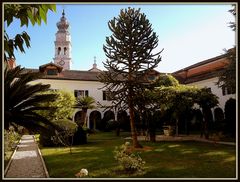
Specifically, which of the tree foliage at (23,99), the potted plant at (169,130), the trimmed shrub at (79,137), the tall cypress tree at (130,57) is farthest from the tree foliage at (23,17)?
the potted plant at (169,130)

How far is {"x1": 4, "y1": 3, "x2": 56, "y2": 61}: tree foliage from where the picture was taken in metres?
2.85

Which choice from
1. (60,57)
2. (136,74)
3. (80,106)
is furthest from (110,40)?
(60,57)

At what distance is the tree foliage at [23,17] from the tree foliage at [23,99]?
569 mm

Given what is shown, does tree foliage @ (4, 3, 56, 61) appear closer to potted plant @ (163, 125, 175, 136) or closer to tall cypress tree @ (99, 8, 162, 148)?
tall cypress tree @ (99, 8, 162, 148)

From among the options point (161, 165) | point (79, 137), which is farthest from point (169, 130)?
point (161, 165)

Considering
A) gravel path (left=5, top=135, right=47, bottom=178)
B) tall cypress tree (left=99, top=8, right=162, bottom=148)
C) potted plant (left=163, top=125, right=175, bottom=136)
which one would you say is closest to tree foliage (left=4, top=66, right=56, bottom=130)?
gravel path (left=5, top=135, right=47, bottom=178)

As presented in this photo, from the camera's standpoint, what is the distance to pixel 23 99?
3410 millimetres

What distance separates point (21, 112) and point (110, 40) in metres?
10.1

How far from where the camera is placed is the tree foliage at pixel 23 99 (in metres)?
3.26

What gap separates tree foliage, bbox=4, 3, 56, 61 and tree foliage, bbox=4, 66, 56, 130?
569mm

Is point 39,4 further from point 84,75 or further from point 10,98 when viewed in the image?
point 84,75

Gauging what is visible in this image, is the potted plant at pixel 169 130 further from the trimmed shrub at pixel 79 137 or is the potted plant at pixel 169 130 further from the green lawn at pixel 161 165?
the green lawn at pixel 161 165

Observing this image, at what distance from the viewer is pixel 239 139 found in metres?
4.54

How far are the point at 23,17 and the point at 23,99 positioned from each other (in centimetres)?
91
